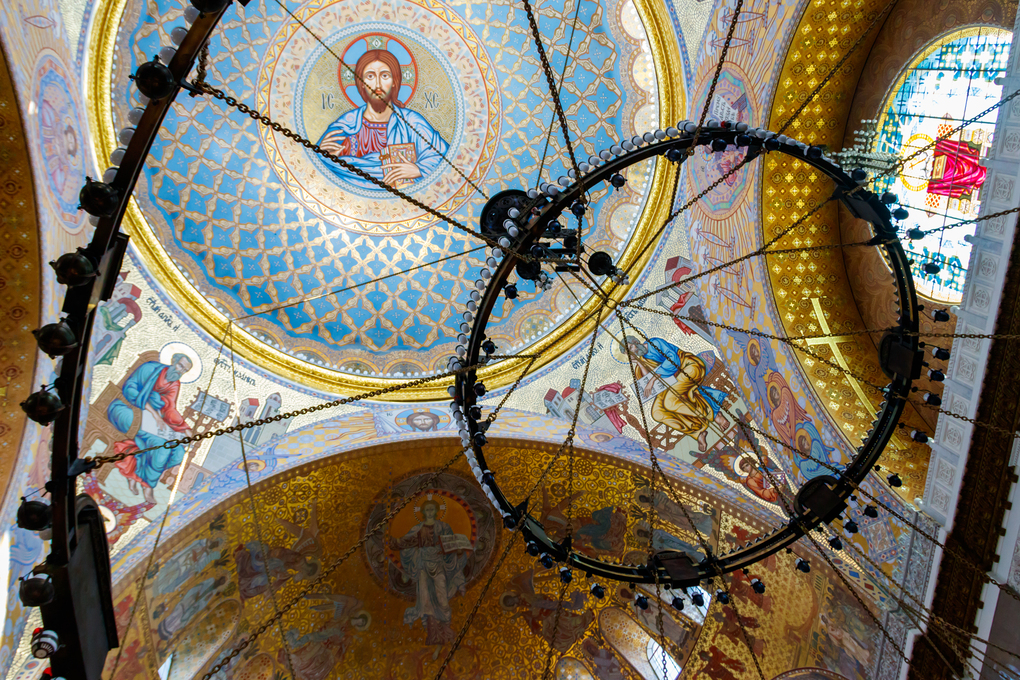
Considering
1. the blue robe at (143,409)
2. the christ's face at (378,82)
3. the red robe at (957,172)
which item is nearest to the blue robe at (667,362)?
the red robe at (957,172)

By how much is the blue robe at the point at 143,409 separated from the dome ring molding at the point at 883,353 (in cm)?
501

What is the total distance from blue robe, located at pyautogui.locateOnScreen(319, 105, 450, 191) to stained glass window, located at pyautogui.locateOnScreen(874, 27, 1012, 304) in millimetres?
5637

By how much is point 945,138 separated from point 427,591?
7.63 m

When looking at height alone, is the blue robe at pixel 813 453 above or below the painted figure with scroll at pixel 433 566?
above

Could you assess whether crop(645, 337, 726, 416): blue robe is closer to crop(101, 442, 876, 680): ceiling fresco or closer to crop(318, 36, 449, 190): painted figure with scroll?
crop(101, 442, 876, 680): ceiling fresco

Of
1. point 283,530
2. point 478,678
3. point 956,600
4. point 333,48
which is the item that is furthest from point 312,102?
point 956,600

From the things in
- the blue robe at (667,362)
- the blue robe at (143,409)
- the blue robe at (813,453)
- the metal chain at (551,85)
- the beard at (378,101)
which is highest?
the beard at (378,101)

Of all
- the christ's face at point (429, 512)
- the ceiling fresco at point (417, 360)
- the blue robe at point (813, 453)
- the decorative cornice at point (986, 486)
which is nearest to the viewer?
the decorative cornice at point (986, 486)

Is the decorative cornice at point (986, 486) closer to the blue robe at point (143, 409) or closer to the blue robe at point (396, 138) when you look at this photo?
the blue robe at point (396, 138)

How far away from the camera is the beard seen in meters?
9.06

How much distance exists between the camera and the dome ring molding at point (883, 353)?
374 centimetres

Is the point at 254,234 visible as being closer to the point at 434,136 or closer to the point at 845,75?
the point at 434,136

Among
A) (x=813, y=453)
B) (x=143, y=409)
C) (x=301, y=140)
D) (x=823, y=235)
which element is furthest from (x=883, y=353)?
(x=143, y=409)

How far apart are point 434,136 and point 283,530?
569 cm
